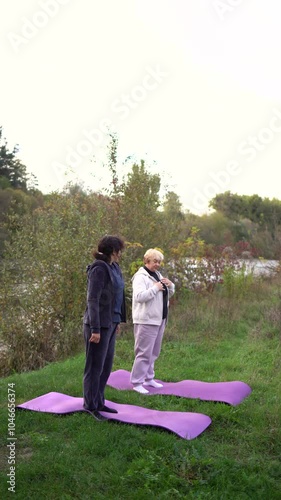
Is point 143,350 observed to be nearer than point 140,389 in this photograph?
No

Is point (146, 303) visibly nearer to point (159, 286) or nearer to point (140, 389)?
point (159, 286)

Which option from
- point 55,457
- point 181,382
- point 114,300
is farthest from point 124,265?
point 55,457

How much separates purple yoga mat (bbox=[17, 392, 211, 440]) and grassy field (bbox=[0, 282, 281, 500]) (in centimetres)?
8

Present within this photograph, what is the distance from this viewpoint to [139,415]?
17.1 ft

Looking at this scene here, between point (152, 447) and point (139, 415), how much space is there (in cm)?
78

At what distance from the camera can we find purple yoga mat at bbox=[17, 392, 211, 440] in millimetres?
4836

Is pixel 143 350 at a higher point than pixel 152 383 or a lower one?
higher

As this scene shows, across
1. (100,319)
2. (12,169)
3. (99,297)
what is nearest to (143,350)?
(100,319)

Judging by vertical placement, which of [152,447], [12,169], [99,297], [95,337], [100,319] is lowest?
[152,447]

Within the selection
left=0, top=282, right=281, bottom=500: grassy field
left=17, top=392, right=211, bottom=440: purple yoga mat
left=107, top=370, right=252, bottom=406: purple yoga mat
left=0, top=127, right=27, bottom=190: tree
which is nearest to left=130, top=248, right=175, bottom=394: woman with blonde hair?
left=107, top=370, right=252, bottom=406: purple yoga mat

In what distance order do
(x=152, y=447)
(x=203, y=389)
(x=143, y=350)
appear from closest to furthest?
(x=152, y=447), (x=203, y=389), (x=143, y=350)

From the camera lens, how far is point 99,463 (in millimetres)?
4117

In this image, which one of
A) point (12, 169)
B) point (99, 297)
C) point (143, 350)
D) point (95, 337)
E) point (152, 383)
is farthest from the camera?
point (12, 169)

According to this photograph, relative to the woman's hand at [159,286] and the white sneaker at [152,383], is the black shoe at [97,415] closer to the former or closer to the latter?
the white sneaker at [152,383]
